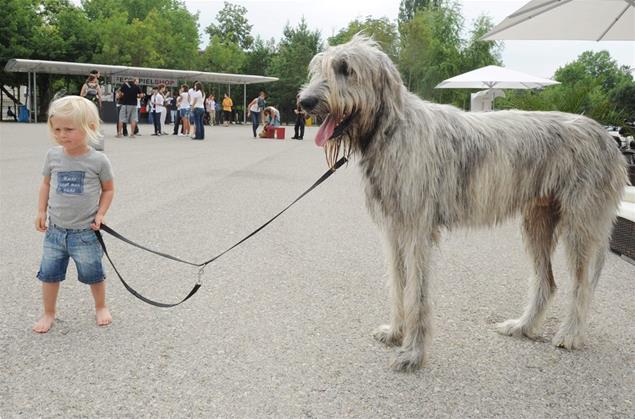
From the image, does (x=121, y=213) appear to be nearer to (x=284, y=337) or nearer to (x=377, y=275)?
(x=377, y=275)

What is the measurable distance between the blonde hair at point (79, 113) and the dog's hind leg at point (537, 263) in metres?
3.08

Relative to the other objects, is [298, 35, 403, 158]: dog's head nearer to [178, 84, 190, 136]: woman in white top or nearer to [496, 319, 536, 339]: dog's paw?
[496, 319, 536, 339]: dog's paw

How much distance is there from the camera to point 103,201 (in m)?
3.87

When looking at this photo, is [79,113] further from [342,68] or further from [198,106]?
[198,106]

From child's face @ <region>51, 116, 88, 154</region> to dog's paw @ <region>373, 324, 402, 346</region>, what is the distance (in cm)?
238

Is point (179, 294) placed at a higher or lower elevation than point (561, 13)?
lower

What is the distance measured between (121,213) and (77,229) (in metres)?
4.29

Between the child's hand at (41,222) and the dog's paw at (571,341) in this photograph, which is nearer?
the child's hand at (41,222)

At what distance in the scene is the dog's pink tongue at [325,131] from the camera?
3.38 meters

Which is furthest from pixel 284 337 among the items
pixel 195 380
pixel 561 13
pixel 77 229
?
pixel 561 13

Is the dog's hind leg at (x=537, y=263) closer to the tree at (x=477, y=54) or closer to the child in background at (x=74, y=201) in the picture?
the child in background at (x=74, y=201)

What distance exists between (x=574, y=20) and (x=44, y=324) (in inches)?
339

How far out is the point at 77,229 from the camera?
381 cm

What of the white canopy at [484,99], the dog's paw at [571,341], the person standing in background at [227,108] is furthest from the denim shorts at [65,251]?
the person standing in background at [227,108]
